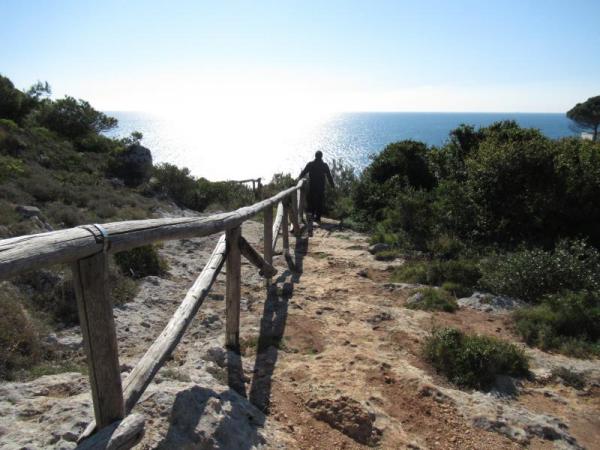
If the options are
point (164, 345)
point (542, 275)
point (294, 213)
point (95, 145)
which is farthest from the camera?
point (95, 145)

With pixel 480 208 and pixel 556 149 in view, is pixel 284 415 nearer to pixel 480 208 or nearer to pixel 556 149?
pixel 480 208

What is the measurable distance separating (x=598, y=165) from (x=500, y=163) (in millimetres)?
1815

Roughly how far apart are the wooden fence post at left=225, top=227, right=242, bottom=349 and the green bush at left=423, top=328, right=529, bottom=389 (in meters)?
2.11

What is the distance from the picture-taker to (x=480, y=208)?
9.68 m

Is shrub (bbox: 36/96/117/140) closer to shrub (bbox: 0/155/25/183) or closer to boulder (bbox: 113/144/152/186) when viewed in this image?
boulder (bbox: 113/144/152/186)

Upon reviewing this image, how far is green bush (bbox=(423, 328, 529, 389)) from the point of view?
14.9 ft

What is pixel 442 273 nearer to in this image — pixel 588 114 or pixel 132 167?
pixel 132 167

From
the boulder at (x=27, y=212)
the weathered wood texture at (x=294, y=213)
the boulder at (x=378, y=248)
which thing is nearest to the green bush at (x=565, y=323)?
the boulder at (x=378, y=248)

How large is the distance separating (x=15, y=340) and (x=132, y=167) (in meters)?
15.0

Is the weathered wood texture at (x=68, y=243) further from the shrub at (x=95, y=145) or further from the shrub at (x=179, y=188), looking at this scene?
the shrub at (x=95, y=145)

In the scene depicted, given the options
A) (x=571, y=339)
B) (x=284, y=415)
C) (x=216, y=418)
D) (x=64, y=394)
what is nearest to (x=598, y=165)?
(x=571, y=339)

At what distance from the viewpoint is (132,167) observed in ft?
59.2

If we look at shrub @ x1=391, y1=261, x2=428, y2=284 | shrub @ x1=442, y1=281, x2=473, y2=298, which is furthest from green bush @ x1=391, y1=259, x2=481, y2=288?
shrub @ x1=442, y1=281, x2=473, y2=298

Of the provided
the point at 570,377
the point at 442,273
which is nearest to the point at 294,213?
the point at 442,273
